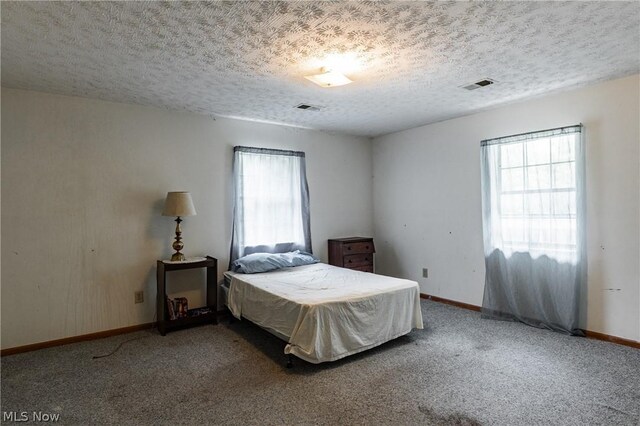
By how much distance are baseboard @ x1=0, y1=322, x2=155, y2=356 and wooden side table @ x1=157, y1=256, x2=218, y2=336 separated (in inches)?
10.7

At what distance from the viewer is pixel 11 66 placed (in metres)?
2.65

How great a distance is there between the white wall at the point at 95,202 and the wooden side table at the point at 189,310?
0.84 ft

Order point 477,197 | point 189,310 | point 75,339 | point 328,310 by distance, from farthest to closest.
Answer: point 477,197 < point 189,310 < point 75,339 < point 328,310

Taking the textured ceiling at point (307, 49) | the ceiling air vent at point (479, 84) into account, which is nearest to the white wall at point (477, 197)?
the textured ceiling at point (307, 49)

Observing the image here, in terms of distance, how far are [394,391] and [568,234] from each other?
2373 millimetres

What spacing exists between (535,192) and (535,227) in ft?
1.18

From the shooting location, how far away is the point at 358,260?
196 inches

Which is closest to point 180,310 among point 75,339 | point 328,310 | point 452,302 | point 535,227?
point 75,339

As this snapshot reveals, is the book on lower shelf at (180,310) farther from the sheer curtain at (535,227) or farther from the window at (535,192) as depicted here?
the window at (535,192)

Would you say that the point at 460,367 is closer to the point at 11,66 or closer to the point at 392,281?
the point at 392,281

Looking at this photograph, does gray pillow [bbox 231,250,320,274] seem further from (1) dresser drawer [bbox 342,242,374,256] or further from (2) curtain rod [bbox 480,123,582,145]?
(2) curtain rod [bbox 480,123,582,145]

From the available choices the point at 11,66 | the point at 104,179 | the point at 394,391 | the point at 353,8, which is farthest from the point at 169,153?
the point at 394,391

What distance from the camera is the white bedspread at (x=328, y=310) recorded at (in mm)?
2662

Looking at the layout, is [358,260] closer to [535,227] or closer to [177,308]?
[535,227]
